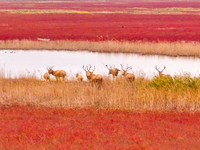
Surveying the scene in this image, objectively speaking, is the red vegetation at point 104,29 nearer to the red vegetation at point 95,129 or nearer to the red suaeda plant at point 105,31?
the red suaeda plant at point 105,31

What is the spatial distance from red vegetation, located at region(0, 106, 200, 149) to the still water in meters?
12.4

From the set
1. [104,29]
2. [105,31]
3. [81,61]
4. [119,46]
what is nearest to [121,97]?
[81,61]

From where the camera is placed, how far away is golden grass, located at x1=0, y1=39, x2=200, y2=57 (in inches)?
1263

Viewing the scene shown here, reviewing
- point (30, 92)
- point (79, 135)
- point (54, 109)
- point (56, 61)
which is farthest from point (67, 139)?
point (56, 61)

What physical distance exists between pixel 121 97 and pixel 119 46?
21151 millimetres

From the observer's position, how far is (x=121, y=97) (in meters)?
13.8

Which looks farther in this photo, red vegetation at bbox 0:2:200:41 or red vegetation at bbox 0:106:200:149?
red vegetation at bbox 0:2:200:41

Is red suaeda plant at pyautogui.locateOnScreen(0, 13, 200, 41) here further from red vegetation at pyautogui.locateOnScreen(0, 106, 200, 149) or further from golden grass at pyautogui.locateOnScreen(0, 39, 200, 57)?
red vegetation at pyautogui.locateOnScreen(0, 106, 200, 149)

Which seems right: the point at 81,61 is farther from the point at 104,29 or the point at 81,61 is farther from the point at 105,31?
the point at 104,29

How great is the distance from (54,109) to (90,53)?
2085cm

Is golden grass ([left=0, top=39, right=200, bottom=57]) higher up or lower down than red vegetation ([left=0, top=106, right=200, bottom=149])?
higher up

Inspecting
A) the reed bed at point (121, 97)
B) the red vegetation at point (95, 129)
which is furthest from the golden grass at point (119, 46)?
the red vegetation at point (95, 129)

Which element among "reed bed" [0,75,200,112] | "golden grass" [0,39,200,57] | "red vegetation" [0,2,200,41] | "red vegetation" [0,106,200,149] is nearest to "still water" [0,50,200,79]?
"golden grass" [0,39,200,57]

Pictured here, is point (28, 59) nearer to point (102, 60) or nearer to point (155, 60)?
point (102, 60)
